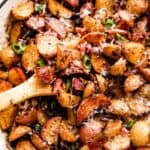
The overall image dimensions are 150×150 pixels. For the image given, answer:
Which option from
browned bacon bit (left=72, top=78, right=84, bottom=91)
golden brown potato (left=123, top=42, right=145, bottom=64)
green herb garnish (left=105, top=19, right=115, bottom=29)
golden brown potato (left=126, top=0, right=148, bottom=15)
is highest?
golden brown potato (left=126, top=0, right=148, bottom=15)

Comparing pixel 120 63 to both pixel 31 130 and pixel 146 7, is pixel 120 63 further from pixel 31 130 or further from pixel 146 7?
pixel 31 130

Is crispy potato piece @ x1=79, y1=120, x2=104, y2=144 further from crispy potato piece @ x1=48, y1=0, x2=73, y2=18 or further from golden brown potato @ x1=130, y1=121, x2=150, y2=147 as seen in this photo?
crispy potato piece @ x1=48, y1=0, x2=73, y2=18

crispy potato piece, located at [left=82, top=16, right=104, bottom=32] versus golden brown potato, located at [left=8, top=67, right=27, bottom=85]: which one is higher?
crispy potato piece, located at [left=82, top=16, right=104, bottom=32]

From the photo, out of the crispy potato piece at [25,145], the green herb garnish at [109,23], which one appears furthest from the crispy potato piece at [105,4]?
the crispy potato piece at [25,145]

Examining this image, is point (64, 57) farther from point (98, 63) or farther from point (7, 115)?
point (7, 115)

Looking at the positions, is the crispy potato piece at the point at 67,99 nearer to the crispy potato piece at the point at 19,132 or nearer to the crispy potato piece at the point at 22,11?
the crispy potato piece at the point at 19,132

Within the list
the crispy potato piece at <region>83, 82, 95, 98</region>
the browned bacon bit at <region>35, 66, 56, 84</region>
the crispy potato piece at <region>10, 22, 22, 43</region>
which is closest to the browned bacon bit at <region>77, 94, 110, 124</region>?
the crispy potato piece at <region>83, 82, 95, 98</region>
